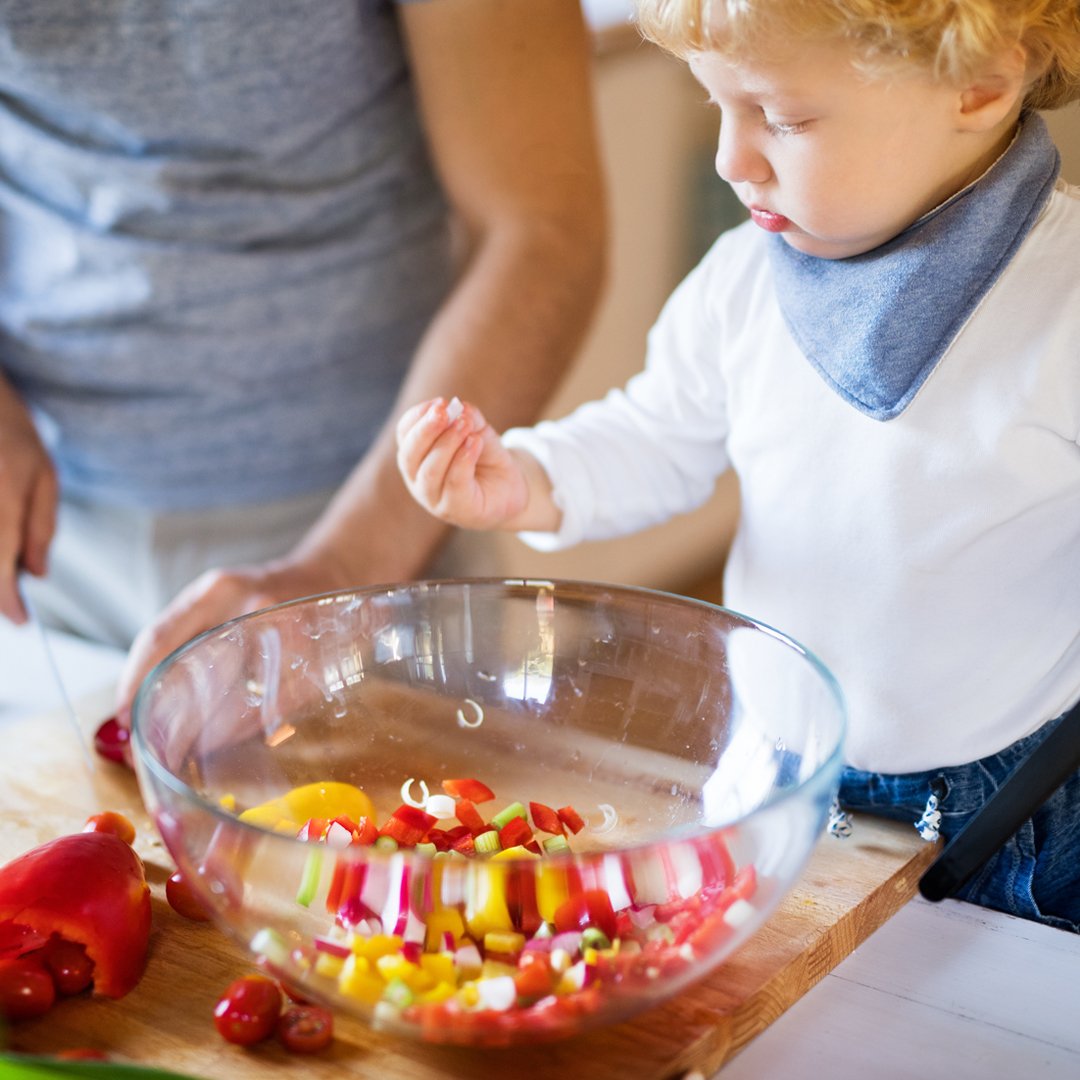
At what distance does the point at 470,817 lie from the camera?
2.60 ft

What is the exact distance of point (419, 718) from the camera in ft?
2.82

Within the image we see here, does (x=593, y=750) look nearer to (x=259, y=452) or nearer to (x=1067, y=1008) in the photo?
(x=1067, y=1008)

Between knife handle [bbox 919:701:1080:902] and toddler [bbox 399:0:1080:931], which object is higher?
toddler [bbox 399:0:1080:931]

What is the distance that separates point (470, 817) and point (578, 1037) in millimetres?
169

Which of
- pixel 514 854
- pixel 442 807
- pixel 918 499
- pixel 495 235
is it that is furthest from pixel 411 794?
pixel 495 235

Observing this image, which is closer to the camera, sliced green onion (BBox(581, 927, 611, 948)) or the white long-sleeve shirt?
sliced green onion (BBox(581, 927, 611, 948))

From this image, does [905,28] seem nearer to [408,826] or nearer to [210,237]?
[408,826]

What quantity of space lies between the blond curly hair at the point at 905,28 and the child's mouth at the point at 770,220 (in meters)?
0.10

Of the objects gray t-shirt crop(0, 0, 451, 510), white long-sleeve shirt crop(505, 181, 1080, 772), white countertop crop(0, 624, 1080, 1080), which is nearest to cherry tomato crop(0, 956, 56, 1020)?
white countertop crop(0, 624, 1080, 1080)

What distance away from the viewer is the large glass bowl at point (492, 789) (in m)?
0.60

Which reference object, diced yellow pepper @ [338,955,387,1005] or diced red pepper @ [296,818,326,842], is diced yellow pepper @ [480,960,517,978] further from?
diced red pepper @ [296,818,326,842]

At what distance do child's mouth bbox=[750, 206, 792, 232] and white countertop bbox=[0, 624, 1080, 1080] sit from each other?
393mm

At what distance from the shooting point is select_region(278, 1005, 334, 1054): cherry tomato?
0.64m

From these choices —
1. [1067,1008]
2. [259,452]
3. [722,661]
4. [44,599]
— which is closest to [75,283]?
[259,452]
